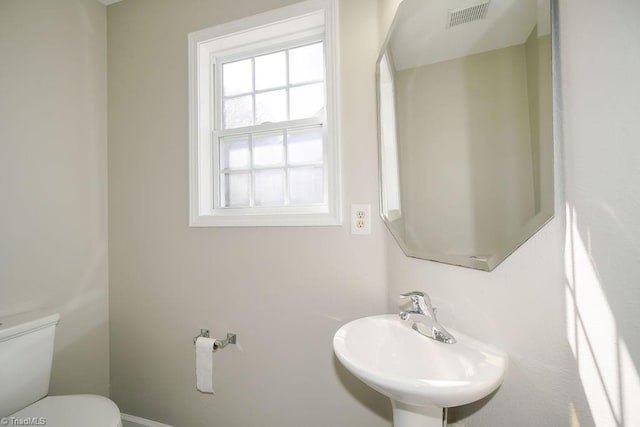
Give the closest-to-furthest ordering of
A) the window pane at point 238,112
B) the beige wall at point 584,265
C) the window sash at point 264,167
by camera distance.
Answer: the beige wall at point 584,265, the window sash at point 264,167, the window pane at point 238,112

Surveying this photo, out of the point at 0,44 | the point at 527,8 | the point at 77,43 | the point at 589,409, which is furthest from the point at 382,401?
the point at 77,43

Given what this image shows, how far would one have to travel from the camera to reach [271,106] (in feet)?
5.22

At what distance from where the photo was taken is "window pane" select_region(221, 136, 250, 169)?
1628mm

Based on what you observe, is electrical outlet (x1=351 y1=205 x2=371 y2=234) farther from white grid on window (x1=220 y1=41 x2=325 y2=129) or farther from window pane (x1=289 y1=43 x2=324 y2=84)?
window pane (x1=289 y1=43 x2=324 y2=84)

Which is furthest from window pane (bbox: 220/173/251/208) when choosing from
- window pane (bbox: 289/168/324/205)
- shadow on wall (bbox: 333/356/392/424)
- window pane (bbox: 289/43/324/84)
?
shadow on wall (bbox: 333/356/392/424)

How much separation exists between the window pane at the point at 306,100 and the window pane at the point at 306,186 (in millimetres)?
313

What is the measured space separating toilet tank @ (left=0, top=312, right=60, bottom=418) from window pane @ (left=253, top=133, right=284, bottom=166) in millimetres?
1276

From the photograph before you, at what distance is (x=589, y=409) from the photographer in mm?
555

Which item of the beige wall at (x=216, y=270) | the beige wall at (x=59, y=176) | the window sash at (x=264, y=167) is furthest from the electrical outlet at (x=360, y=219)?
the beige wall at (x=59, y=176)

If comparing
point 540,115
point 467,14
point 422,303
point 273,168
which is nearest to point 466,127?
point 540,115

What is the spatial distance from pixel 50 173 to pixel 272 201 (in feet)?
3.97

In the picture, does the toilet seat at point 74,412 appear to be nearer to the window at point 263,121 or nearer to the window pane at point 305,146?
the window at point 263,121

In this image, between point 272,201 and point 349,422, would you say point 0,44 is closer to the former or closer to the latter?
point 272,201

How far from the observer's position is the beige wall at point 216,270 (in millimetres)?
1279
